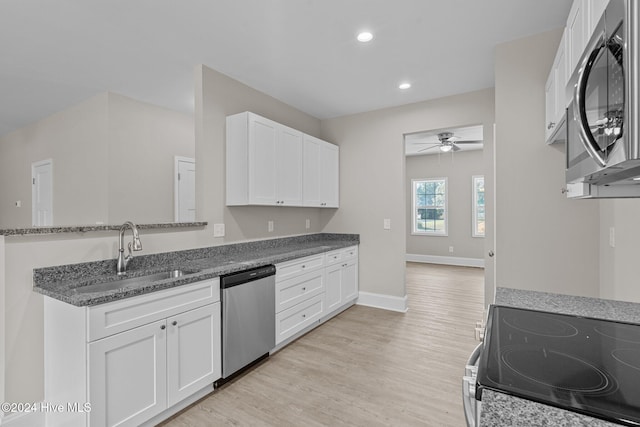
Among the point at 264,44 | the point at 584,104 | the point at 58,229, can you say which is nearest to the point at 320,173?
the point at 264,44

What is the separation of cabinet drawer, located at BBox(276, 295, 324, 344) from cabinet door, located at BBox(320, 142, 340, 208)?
1.39 meters

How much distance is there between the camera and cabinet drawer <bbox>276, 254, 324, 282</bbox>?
2.89 meters

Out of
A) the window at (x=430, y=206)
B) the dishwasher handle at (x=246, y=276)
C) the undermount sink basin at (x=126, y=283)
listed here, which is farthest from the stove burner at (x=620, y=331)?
the window at (x=430, y=206)

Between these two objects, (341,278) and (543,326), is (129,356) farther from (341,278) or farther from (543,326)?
(341,278)

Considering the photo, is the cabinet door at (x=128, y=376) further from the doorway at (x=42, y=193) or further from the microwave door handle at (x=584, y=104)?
the doorway at (x=42, y=193)

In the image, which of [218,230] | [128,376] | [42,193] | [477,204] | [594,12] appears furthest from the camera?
[477,204]

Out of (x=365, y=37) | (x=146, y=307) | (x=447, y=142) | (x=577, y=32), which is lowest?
(x=146, y=307)

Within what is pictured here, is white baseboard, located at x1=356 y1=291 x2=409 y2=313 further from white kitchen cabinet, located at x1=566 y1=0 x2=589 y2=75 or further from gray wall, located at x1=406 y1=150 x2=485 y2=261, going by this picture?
gray wall, located at x1=406 y1=150 x2=485 y2=261

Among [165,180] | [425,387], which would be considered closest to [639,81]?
[425,387]

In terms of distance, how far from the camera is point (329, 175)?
434cm

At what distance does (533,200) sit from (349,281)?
2.36m

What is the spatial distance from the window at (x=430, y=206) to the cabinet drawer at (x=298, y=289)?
5163 millimetres

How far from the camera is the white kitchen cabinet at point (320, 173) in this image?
3.91m

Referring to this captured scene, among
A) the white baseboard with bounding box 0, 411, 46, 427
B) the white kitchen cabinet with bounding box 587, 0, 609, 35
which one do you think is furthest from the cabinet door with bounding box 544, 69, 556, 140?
the white baseboard with bounding box 0, 411, 46, 427
